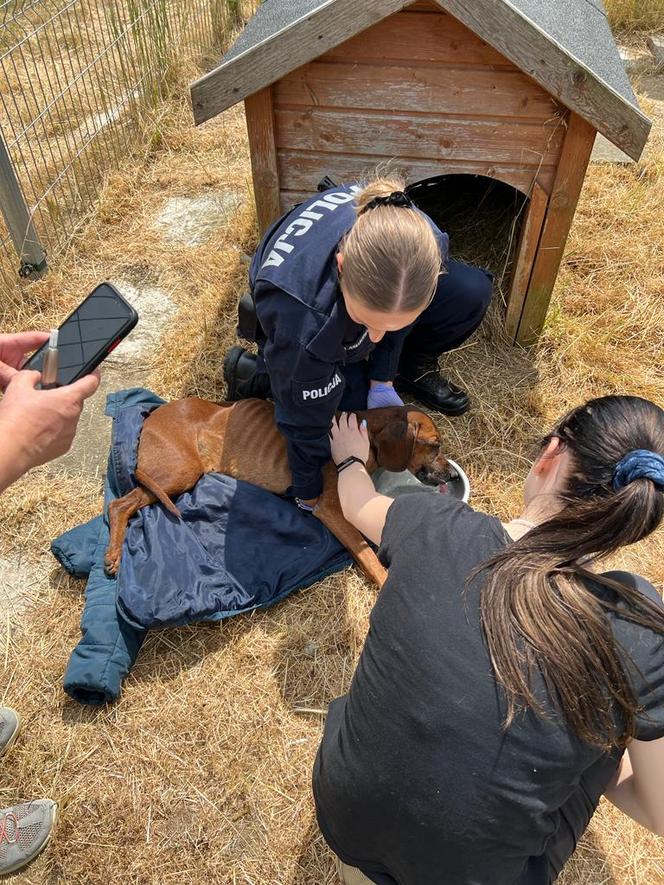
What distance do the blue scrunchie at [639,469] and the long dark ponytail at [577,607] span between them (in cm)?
1

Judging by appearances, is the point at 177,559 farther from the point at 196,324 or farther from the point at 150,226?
the point at 150,226

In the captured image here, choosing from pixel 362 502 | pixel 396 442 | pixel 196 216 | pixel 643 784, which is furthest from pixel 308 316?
pixel 196 216

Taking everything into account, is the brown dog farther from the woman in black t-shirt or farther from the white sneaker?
the woman in black t-shirt

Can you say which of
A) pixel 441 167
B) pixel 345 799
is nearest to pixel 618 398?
pixel 345 799

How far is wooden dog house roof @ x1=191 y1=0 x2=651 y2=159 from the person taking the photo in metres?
3.13

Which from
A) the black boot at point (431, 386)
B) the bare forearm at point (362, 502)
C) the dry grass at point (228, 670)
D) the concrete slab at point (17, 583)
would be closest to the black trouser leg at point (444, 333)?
the black boot at point (431, 386)

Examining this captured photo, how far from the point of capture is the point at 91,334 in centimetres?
239

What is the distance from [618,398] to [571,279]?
11.5 feet

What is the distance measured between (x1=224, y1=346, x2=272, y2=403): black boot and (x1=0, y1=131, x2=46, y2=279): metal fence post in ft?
6.78

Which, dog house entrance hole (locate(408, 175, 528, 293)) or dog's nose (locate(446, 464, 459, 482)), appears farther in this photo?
dog house entrance hole (locate(408, 175, 528, 293))

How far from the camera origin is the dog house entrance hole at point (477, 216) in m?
5.16

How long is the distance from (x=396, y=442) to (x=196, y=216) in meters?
3.32

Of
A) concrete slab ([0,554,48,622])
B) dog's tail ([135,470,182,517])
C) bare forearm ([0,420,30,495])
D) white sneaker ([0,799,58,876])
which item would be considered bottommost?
concrete slab ([0,554,48,622])

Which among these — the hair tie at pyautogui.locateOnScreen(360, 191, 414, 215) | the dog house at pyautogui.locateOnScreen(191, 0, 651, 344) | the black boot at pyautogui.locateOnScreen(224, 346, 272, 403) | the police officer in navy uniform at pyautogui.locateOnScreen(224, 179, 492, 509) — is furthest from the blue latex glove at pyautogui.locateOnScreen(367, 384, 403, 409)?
the hair tie at pyautogui.locateOnScreen(360, 191, 414, 215)
